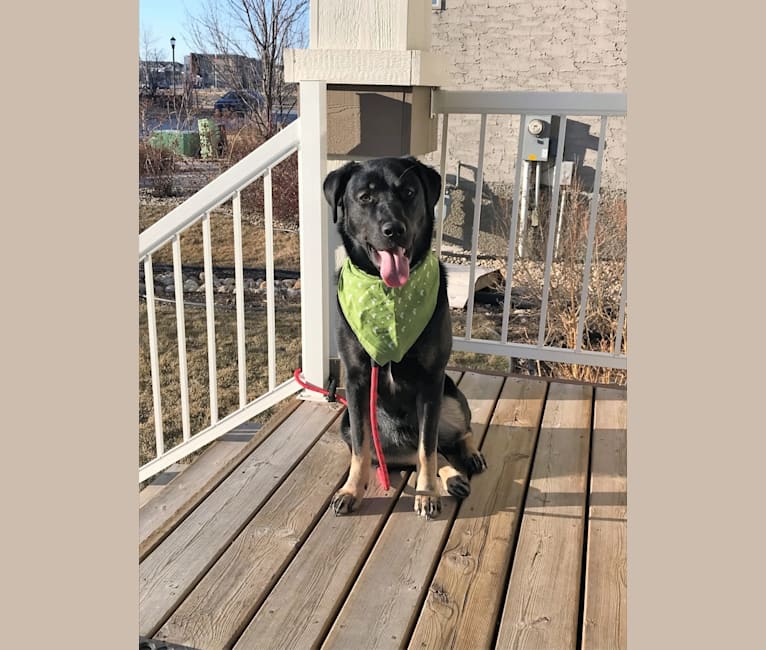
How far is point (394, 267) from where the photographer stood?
6.59 feet

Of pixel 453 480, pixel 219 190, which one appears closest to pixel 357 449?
pixel 453 480

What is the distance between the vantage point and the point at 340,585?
1811 millimetres

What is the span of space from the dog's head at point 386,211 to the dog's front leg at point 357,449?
392mm

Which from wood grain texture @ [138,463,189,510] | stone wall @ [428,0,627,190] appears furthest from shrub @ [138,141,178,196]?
wood grain texture @ [138,463,189,510]

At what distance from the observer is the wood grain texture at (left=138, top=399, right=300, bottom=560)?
208cm

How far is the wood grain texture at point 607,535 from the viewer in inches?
64.9

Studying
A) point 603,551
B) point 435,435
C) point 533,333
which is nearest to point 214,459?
point 435,435

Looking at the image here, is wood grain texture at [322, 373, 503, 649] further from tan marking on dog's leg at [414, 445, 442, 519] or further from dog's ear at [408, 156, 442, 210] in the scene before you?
dog's ear at [408, 156, 442, 210]

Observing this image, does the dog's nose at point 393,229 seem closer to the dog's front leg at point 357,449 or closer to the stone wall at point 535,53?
the dog's front leg at point 357,449

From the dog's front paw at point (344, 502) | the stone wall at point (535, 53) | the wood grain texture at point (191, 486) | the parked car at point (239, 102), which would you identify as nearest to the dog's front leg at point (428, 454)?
the dog's front paw at point (344, 502)

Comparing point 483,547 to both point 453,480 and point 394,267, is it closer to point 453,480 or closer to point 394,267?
point 453,480

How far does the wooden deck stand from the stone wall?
21.5 feet

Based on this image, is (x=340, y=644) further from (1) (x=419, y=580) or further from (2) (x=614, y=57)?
(2) (x=614, y=57)

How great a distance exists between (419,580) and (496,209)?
23.5 feet
